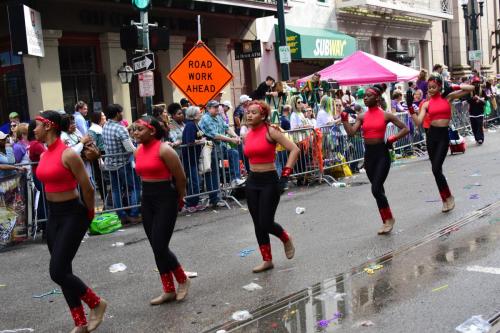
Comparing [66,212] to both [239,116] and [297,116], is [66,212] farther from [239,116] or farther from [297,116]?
[239,116]

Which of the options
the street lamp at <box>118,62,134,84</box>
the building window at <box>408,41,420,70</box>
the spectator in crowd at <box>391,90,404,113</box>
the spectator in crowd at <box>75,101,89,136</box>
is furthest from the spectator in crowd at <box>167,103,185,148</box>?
the building window at <box>408,41,420,70</box>

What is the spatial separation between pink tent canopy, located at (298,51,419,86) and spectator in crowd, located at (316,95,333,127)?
2.30 meters

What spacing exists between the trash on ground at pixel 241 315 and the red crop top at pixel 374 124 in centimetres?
354

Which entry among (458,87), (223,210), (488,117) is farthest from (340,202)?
(488,117)

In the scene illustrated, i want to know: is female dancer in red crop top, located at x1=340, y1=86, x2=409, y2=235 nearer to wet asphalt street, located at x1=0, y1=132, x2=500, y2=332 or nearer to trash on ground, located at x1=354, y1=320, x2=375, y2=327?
wet asphalt street, located at x1=0, y1=132, x2=500, y2=332

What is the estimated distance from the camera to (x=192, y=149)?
428 inches

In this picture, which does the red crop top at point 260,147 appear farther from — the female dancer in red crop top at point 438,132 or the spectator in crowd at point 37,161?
the spectator in crowd at point 37,161

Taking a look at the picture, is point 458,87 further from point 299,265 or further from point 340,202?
point 299,265

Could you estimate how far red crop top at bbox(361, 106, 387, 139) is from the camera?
803 cm

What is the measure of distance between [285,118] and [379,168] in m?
6.14

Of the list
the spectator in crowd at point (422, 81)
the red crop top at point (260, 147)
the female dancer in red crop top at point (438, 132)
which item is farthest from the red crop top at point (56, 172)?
the spectator in crowd at point (422, 81)

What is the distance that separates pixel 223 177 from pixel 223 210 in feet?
2.20

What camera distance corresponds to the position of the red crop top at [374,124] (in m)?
8.03

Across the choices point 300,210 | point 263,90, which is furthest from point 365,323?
point 263,90
